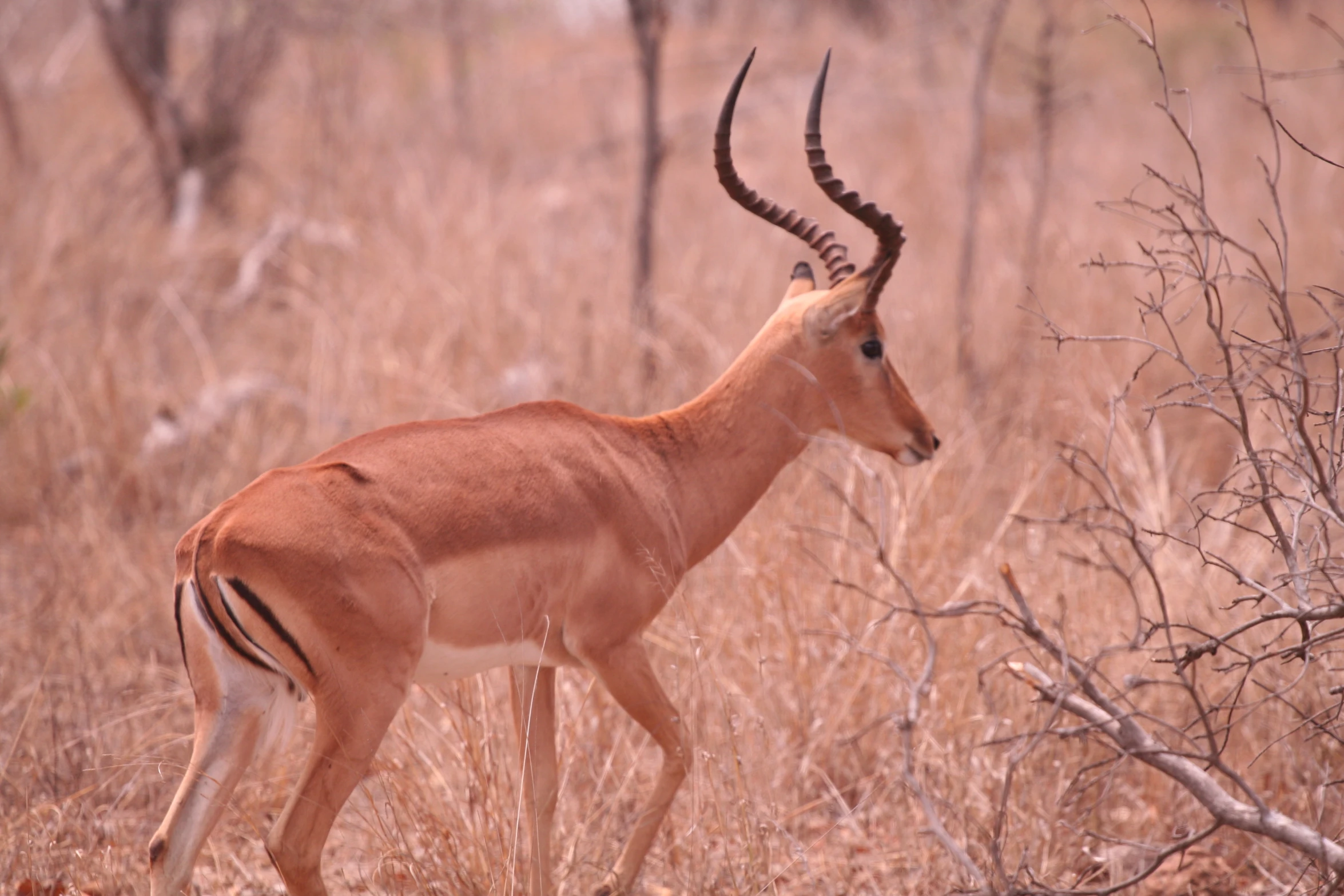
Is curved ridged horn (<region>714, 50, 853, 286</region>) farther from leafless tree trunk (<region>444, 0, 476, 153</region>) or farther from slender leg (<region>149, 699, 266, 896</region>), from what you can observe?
leafless tree trunk (<region>444, 0, 476, 153</region>)

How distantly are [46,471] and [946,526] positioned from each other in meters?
4.06

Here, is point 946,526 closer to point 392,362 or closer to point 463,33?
point 392,362

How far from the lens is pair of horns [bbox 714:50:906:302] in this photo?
300 cm

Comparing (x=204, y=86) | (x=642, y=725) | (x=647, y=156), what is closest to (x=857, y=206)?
(x=642, y=725)

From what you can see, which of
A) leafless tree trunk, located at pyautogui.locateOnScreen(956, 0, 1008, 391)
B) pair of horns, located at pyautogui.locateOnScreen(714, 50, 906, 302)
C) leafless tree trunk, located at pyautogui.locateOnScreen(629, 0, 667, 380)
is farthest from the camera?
leafless tree trunk, located at pyautogui.locateOnScreen(956, 0, 1008, 391)

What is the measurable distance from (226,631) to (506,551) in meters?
0.59

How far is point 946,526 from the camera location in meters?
4.35

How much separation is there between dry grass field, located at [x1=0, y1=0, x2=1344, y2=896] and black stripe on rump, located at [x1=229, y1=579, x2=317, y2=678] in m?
0.50

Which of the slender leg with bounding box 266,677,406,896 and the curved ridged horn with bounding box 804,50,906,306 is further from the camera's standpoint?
the curved ridged horn with bounding box 804,50,906,306

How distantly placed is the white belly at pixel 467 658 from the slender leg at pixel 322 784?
0.23 m

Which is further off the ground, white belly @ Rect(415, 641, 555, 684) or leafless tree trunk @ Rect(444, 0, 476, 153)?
leafless tree trunk @ Rect(444, 0, 476, 153)

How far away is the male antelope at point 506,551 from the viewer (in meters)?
2.38

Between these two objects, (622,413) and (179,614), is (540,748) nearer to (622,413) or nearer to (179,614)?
(179,614)

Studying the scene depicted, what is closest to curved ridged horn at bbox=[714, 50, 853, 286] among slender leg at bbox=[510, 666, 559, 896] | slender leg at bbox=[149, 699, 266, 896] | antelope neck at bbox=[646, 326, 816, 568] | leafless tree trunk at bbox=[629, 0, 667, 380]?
antelope neck at bbox=[646, 326, 816, 568]
